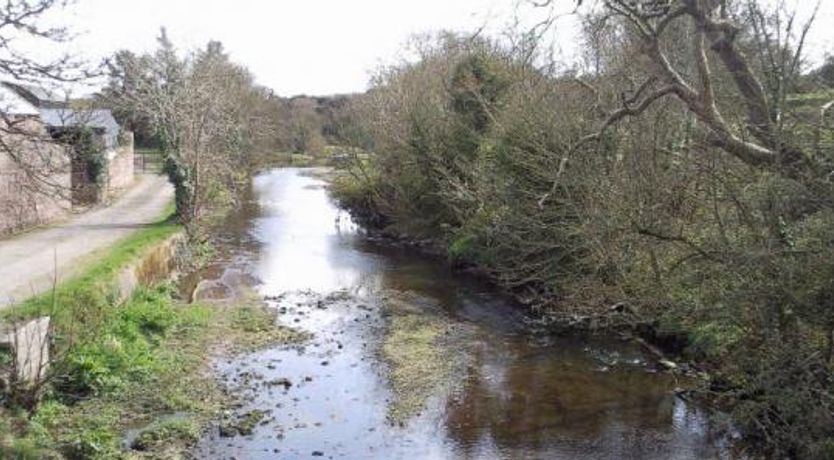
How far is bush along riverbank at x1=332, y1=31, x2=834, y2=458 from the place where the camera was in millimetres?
9953

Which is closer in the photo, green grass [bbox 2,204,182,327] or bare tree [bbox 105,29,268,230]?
green grass [bbox 2,204,182,327]

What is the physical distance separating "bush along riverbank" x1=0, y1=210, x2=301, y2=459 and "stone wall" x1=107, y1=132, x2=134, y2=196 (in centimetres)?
1752

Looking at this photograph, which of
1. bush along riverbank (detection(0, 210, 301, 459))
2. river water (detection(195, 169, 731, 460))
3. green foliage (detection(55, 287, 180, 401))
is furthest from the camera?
green foliage (detection(55, 287, 180, 401))

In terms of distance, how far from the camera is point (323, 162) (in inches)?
2928

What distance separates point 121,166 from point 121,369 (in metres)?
27.6

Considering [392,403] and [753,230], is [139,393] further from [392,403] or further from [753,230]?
[753,230]

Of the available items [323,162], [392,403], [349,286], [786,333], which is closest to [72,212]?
[349,286]

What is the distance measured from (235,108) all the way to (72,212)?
1423 centimetres

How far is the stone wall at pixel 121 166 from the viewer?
36000 mm

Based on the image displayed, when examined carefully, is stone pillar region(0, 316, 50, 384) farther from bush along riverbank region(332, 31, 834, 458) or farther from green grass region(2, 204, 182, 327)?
bush along riverbank region(332, 31, 834, 458)

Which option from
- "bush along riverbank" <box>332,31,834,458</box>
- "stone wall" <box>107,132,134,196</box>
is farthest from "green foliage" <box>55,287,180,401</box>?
"stone wall" <box>107,132,134,196</box>

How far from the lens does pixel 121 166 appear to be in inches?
1539

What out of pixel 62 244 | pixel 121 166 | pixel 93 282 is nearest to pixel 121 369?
pixel 93 282

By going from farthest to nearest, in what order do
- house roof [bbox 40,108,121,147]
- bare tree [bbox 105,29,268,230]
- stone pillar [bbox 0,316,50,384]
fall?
bare tree [bbox 105,29,268,230], stone pillar [bbox 0,316,50,384], house roof [bbox 40,108,121,147]
